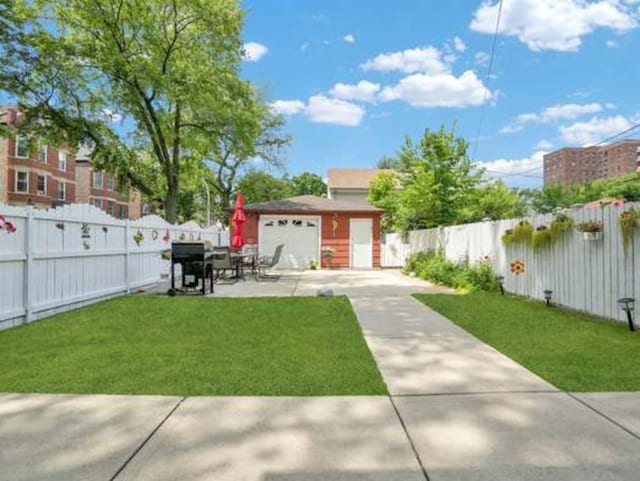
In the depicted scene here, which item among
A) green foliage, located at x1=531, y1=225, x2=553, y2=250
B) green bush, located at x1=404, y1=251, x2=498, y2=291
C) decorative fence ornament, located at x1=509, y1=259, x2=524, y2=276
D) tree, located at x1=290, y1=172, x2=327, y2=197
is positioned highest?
tree, located at x1=290, y1=172, x2=327, y2=197

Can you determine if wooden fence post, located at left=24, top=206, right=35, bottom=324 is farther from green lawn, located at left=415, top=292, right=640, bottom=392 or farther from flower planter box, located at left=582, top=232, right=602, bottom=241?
flower planter box, located at left=582, top=232, right=602, bottom=241

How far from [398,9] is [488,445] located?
13.0 metres

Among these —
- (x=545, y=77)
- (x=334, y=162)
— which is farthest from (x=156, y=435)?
(x=334, y=162)

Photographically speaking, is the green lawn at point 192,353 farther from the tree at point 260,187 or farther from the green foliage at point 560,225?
the tree at point 260,187

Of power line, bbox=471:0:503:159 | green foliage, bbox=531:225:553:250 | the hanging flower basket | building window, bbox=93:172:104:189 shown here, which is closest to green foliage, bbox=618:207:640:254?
the hanging flower basket

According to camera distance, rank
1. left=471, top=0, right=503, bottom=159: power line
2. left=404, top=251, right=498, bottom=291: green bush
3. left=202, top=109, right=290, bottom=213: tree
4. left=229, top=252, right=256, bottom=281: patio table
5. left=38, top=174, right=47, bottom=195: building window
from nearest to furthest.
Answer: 1. left=404, top=251, right=498, bottom=291: green bush
2. left=471, top=0, right=503, bottom=159: power line
3. left=229, top=252, right=256, bottom=281: patio table
4. left=202, top=109, right=290, bottom=213: tree
5. left=38, top=174, right=47, bottom=195: building window

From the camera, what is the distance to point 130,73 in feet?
46.2

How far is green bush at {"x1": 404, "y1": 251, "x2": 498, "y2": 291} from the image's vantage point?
946 cm

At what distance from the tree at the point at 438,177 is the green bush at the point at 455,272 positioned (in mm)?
1953

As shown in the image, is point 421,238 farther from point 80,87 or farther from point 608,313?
point 80,87

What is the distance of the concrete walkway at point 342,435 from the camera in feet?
7.09

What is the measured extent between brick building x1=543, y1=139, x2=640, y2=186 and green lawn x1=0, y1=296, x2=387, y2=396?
38914 mm

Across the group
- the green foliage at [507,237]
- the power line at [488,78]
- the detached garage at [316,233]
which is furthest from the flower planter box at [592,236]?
the detached garage at [316,233]

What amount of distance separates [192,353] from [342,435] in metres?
2.30
